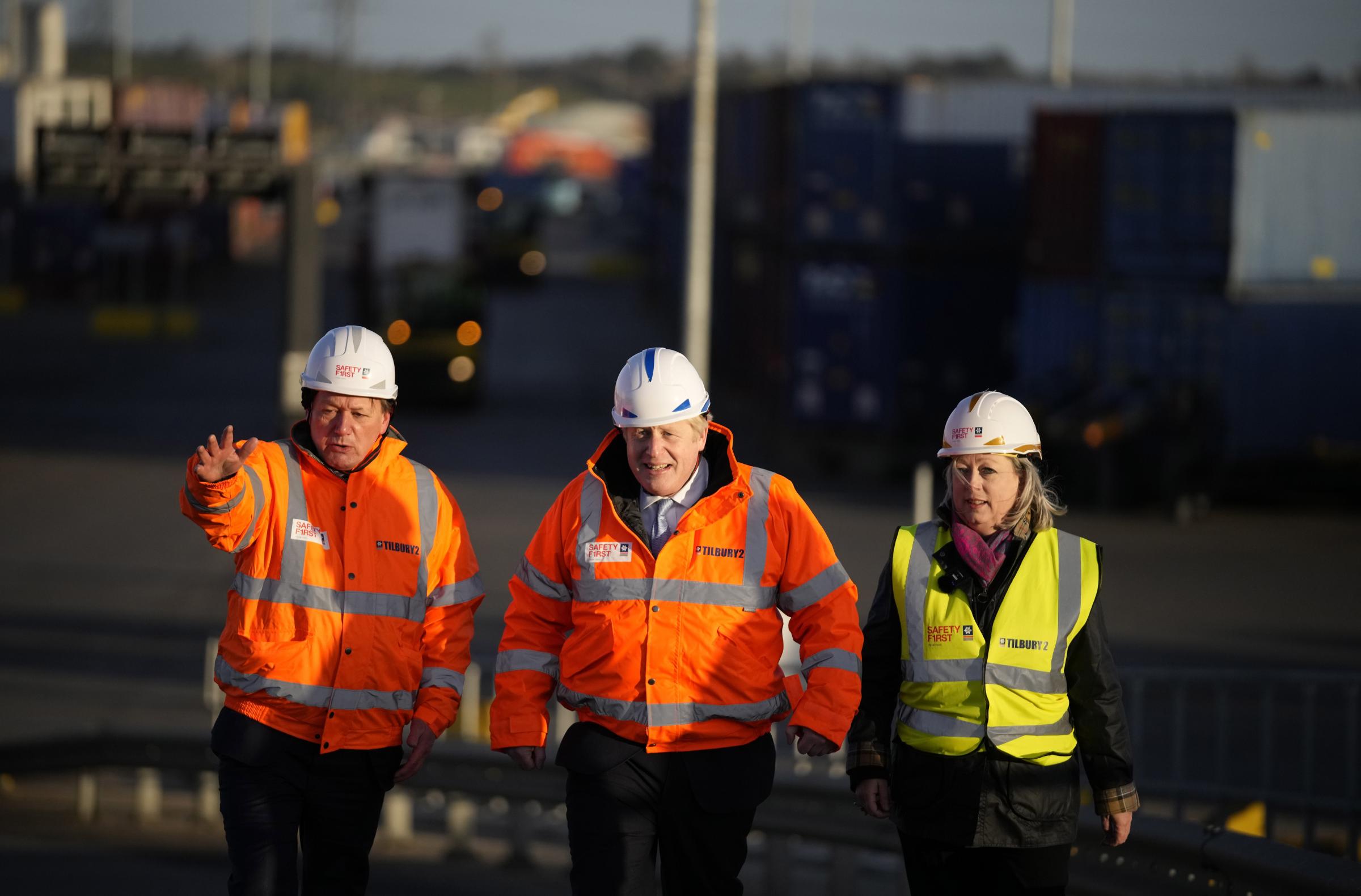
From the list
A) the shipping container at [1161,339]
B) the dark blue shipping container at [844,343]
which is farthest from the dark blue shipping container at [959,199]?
the shipping container at [1161,339]

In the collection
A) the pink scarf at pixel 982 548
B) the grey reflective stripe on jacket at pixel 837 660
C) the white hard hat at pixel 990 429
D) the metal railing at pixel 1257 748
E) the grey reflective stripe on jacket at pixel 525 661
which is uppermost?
the white hard hat at pixel 990 429

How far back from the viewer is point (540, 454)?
87.8 ft

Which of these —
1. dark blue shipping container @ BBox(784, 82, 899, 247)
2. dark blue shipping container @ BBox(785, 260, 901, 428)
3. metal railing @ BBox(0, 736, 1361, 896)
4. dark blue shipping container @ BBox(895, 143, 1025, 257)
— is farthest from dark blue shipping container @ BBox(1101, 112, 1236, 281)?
metal railing @ BBox(0, 736, 1361, 896)

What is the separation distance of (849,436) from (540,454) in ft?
16.3

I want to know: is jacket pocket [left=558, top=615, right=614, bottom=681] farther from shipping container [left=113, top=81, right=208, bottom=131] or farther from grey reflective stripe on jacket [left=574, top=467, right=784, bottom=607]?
shipping container [left=113, top=81, right=208, bottom=131]

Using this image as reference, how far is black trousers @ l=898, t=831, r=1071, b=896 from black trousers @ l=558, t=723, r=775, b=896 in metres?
0.48

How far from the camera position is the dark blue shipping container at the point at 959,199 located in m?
26.1

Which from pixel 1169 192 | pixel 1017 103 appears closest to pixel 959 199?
pixel 1017 103

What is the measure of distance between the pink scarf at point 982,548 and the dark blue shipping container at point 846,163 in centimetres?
2211

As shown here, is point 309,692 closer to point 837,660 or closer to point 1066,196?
point 837,660

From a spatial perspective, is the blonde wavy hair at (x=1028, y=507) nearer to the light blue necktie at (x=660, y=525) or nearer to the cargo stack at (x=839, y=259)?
the light blue necktie at (x=660, y=525)

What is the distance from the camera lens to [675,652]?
14.4ft

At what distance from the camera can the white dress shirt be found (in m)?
4.52

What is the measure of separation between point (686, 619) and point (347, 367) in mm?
1220
